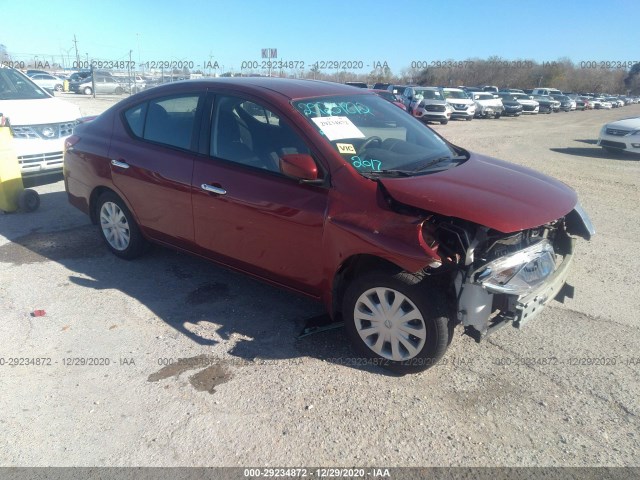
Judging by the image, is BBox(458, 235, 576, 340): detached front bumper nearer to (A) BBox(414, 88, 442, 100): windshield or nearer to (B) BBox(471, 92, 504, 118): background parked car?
(A) BBox(414, 88, 442, 100): windshield

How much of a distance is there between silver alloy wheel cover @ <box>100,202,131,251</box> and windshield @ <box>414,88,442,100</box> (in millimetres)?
22673

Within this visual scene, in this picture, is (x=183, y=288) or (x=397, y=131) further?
(x=183, y=288)

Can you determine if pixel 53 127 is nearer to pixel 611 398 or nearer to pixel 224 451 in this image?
pixel 224 451

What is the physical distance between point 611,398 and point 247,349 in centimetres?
239

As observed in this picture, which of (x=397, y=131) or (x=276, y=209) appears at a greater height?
→ (x=397, y=131)

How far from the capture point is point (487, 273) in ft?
9.57

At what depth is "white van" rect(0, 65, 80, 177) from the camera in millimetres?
7055

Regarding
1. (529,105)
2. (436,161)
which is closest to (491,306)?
(436,161)

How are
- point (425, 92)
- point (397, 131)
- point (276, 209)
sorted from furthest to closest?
1. point (425, 92)
2. point (397, 131)
3. point (276, 209)

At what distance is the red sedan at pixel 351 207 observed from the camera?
2.99 metres

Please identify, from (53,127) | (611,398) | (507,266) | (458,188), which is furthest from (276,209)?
(53,127)

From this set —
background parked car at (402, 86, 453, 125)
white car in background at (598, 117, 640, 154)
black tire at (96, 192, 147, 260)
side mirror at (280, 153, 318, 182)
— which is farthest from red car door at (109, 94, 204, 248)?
background parked car at (402, 86, 453, 125)

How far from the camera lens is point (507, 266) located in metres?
3.01

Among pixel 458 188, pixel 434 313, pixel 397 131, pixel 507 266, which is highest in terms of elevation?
pixel 397 131
